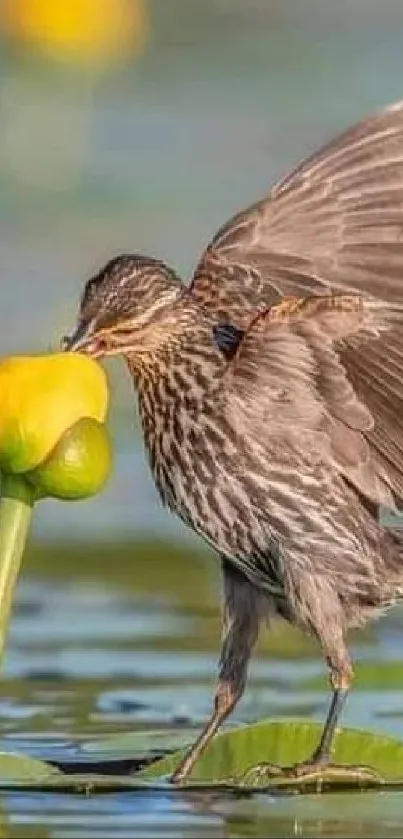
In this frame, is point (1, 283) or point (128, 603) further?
point (1, 283)

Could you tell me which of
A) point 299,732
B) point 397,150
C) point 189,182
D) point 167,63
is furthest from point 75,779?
point 167,63

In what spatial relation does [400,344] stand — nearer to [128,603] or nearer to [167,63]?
[128,603]

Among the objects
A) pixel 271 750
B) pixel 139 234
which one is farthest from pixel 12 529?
pixel 139 234

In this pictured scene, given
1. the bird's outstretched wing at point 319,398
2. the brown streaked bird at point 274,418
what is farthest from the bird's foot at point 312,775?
the bird's outstretched wing at point 319,398

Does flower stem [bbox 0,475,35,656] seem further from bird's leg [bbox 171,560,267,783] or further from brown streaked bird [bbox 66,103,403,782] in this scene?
bird's leg [bbox 171,560,267,783]

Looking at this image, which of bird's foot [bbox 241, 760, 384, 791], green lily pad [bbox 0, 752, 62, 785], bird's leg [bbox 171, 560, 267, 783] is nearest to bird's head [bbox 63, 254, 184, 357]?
bird's leg [bbox 171, 560, 267, 783]

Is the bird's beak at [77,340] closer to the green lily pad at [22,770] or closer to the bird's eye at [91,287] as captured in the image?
the bird's eye at [91,287]
